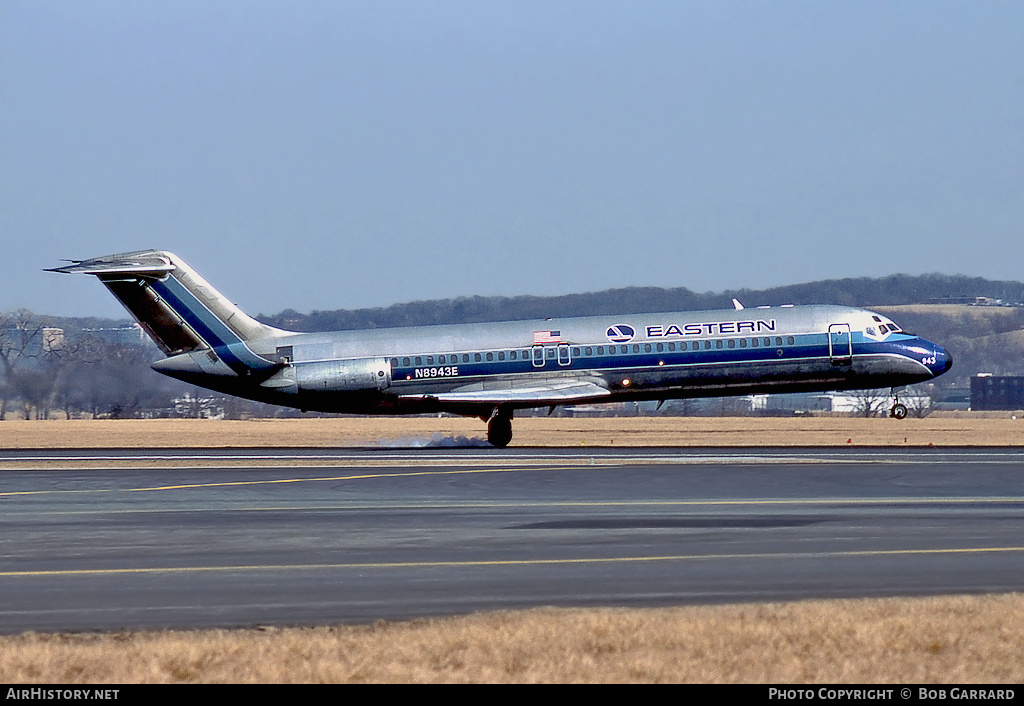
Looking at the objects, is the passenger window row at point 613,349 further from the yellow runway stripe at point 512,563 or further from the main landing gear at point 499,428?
the yellow runway stripe at point 512,563

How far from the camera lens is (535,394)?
141 feet

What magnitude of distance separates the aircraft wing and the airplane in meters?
0.05

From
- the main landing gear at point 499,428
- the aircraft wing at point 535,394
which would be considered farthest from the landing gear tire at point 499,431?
the aircraft wing at point 535,394

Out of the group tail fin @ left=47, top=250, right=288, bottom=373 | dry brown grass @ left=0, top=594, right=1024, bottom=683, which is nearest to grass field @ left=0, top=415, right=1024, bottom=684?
dry brown grass @ left=0, top=594, right=1024, bottom=683

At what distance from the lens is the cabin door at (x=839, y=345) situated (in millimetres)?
43062

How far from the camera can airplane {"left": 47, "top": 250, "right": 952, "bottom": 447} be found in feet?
141

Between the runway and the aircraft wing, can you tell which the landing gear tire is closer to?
the aircraft wing

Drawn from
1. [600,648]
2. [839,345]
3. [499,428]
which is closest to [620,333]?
[499,428]

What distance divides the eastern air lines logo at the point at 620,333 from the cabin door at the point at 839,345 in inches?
260

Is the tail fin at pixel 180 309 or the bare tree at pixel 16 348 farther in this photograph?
the bare tree at pixel 16 348

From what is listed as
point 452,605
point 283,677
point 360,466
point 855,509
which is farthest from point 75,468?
point 283,677

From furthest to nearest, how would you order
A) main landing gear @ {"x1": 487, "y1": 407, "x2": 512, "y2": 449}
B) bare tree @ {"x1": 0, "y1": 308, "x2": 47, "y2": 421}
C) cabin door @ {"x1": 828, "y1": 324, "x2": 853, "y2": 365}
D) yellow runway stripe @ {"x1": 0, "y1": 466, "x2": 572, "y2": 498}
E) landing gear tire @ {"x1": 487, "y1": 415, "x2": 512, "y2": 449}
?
bare tree @ {"x1": 0, "y1": 308, "x2": 47, "y2": 421} < landing gear tire @ {"x1": 487, "y1": 415, "x2": 512, "y2": 449} < main landing gear @ {"x1": 487, "y1": 407, "x2": 512, "y2": 449} < cabin door @ {"x1": 828, "y1": 324, "x2": 853, "y2": 365} < yellow runway stripe @ {"x1": 0, "y1": 466, "x2": 572, "y2": 498}

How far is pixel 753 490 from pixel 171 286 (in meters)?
24.7

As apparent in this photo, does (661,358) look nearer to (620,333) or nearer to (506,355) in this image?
(620,333)
